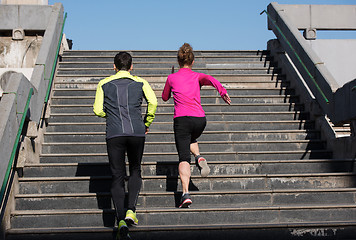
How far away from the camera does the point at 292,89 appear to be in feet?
35.7

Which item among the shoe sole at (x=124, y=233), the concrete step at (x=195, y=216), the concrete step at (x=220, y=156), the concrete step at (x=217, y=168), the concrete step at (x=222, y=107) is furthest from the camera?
the concrete step at (x=222, y=107)

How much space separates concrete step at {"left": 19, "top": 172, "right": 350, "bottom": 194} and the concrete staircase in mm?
13

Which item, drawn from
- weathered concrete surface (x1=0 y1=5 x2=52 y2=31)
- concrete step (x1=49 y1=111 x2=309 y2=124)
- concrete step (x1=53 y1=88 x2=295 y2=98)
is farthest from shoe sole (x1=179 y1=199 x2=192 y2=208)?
weathered concrete surface (x1=0 y1=5 x2=52 y2=31)

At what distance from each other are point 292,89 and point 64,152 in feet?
15.1

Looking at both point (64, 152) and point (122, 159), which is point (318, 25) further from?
point (122, 159)

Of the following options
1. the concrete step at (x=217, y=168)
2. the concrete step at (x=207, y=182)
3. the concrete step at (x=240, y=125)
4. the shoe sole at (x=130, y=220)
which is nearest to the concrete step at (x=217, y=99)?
the concrete step at (x=240, y=125)

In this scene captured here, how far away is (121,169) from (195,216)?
1098 mm

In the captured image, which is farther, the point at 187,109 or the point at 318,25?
the point at 318,25

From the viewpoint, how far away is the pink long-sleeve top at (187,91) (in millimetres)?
6574

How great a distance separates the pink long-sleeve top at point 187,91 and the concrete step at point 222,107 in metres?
3.34

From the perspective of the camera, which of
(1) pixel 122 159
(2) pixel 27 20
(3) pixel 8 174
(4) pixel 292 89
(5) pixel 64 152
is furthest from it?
(2) pixel 27 20

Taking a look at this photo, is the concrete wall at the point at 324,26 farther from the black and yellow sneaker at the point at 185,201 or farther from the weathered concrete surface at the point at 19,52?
the black and yellow sneaker at the point at 185,201

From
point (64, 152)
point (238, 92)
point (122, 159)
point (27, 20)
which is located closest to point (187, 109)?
point (122, 159)

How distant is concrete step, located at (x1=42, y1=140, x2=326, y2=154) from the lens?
345 inches
